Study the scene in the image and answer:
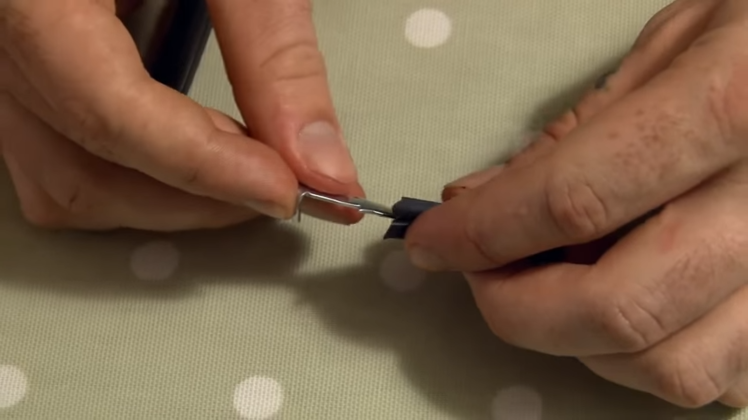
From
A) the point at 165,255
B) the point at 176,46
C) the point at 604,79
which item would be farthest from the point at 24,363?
the point at 604,79

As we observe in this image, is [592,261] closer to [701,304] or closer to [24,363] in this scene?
[701,304]

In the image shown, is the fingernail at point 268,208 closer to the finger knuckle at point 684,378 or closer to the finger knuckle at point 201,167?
the finger knuckle at point 201,167

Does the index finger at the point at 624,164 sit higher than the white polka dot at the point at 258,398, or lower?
higher

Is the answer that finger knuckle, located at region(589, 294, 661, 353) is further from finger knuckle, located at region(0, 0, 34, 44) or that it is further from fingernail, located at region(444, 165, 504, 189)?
finger knuckle, located at region(0, 0, 34, 44)

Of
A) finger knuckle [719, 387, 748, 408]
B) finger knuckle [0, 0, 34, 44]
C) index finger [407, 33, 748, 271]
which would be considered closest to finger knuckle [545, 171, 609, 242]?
index finger [407, 33, 748, 271]

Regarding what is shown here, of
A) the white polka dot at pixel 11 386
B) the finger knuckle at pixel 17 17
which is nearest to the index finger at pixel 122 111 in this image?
the finger knuckle at pixel 17 17

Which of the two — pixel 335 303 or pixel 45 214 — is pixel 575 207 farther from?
pixel 45 214

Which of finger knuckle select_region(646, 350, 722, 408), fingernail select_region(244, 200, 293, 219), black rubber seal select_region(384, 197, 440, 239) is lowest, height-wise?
fingernail select_region(244, 200, 293, 219)
